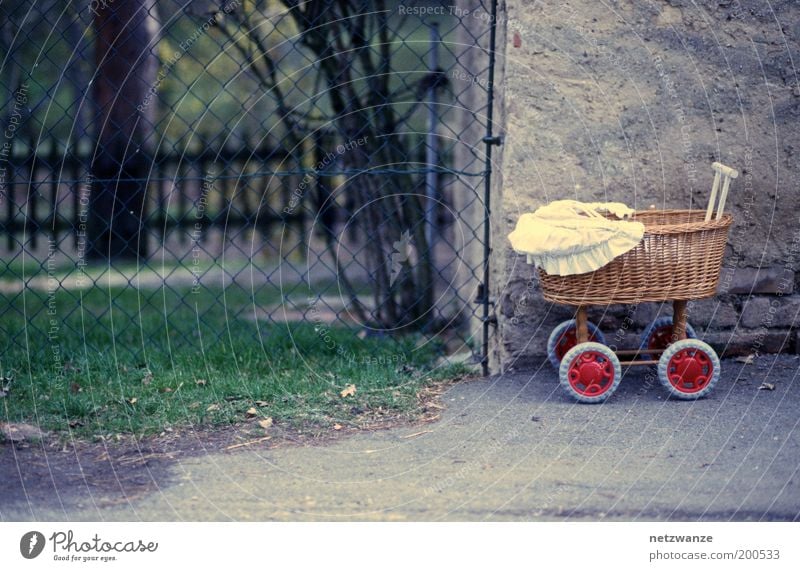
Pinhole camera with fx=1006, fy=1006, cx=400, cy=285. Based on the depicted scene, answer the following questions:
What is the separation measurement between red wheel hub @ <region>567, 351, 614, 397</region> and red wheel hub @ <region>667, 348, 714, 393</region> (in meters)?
0.24

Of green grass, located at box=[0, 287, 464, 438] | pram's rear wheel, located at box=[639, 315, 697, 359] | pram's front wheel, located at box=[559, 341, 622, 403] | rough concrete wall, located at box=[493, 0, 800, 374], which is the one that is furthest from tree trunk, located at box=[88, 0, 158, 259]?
pram's front wheel, located at box=[559, 341, 622, 403]

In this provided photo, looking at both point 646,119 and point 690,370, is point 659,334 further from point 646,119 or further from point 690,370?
point 646,119

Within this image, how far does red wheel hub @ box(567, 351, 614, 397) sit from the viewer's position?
13.1 ft

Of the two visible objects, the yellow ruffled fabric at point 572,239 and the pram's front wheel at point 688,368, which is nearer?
the yellow ruffled fabric at point 572,239

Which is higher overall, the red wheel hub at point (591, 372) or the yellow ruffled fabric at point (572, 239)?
the yellow ruffled fabric at point (572, 239)

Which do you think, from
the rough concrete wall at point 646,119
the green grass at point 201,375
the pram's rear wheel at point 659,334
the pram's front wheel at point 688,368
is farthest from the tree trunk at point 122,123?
the pram's front wheel at point 688,368

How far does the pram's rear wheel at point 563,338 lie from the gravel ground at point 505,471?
11.2 inches

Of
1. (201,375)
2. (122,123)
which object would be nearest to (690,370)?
(201,375)

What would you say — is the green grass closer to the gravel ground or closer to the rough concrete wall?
the gravel ground

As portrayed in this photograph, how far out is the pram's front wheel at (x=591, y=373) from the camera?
3.99 meters

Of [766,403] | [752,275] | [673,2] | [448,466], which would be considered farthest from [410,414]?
[673,2]

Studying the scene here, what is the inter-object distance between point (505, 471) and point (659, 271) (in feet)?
3.58

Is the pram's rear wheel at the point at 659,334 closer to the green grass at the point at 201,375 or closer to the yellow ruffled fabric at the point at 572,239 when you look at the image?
the yellow ruffled fabric at the point at 572,239

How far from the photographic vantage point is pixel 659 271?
3898 mm
